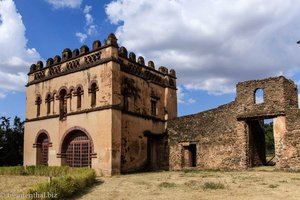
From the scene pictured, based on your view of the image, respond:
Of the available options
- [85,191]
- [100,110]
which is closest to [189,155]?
[100,110]

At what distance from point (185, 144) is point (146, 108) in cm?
344

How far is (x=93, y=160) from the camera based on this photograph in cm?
2044

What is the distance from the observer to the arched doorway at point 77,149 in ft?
70.1

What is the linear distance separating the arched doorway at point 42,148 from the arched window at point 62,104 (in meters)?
2.28

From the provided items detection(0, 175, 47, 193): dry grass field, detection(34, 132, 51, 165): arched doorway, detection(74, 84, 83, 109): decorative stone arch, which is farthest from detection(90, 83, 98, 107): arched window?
detection(0, 175, 47, 193): dry grass field

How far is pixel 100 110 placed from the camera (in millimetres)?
20531

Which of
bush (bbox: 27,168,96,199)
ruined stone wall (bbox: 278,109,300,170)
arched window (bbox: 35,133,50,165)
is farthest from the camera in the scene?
arched window (bbox: 35,133,50,165)

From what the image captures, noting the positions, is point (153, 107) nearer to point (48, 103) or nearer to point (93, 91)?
point (93, 91)

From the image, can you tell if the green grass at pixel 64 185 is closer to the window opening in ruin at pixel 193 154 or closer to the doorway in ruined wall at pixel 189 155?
the doorway in ruined wall at pixel 189 155

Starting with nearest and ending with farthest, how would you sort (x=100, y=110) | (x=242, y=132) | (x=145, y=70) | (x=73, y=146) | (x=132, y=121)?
(x=100, y=110) < (x=242, y=132) < (x=132, y=121) < (x=73, y=146) < (x=145, y=70)

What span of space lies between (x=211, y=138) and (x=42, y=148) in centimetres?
1156

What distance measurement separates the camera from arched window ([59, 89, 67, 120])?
2311 centimetres

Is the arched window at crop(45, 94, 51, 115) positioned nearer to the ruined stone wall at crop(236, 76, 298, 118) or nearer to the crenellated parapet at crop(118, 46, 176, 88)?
the crenellated parapet at crop(118, 46, 176, 88)

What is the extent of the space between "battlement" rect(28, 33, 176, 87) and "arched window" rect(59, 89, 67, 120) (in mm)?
1272
